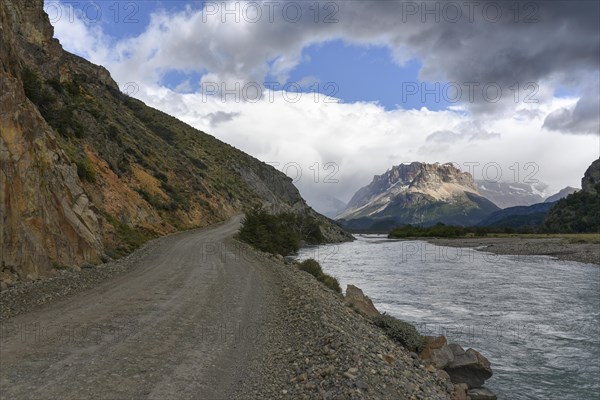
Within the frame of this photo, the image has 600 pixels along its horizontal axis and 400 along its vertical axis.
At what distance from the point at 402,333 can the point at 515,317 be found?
12.5 m

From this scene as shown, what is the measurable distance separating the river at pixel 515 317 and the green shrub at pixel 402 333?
271cm

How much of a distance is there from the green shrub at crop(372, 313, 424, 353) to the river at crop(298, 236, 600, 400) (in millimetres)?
2713

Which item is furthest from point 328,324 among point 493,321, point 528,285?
point 528,285

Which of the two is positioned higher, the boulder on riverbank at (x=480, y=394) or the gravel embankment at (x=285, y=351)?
the gravel embankment at (x=285, y=351)

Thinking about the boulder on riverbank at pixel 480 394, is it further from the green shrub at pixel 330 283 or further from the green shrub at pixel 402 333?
the green shrub at pixel 330 283

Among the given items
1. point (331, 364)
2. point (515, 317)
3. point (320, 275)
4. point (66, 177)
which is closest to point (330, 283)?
A: point (320, 275)

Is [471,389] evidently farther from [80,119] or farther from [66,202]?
[80,119]

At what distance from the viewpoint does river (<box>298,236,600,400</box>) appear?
15445mm

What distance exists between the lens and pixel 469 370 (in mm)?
14344

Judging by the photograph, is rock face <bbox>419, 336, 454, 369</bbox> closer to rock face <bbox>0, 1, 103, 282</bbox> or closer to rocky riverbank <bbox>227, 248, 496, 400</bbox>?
rocky riverbank <bbox>227, 248, 496, 400</bbox>

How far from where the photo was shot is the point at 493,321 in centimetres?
2330

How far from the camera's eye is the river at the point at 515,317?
15445 millimetres

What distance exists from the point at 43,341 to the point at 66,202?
13.0m

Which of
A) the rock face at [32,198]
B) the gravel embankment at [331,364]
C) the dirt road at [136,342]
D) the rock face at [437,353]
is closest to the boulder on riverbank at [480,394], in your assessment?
the gravel embankment at [331,364]
